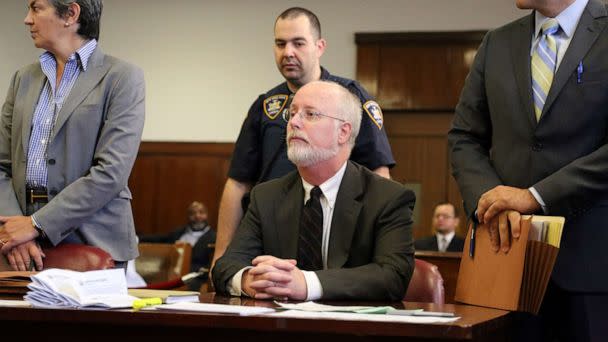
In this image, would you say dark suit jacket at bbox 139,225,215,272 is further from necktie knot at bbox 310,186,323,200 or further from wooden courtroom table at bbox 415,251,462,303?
necktie knot at bbox 310,186,323,200

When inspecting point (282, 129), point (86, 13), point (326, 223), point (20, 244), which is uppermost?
point (86, 13)

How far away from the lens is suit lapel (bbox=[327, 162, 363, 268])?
2.60 metres

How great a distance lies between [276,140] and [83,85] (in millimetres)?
774

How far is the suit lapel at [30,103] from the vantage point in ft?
10.5

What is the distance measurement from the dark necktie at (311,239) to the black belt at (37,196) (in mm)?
1005

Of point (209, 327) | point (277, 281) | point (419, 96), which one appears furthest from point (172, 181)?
point (209, 327)

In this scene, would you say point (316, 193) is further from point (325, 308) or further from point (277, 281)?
point (325, 308)

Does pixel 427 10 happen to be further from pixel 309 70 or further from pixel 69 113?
pixel 69 113

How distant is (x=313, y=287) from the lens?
2.35 m

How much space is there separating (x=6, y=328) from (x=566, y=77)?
1.53 meters

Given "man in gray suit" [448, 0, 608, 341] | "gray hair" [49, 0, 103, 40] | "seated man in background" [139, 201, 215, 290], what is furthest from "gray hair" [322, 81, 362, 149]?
"seated man in background" [139, 201, 215, 290]

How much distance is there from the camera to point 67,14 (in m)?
3.28

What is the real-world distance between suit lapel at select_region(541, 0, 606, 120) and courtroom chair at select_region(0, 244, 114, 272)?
1.33 metres

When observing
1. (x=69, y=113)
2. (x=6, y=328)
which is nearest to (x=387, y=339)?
(x=6, y=328)
